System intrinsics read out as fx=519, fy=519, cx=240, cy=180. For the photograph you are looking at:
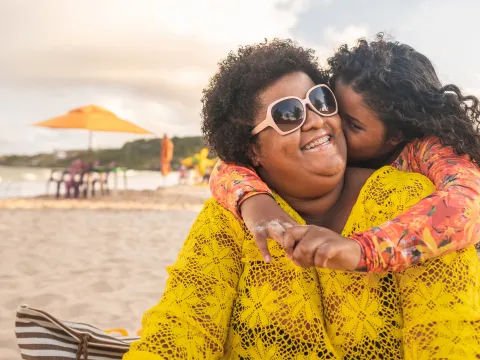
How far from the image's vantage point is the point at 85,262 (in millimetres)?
6496

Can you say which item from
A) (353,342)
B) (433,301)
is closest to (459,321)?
(433,301)

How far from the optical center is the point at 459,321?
1.53 meters

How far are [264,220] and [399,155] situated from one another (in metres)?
0.73

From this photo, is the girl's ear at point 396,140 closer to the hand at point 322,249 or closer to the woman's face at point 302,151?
the woman's face at point 302,151

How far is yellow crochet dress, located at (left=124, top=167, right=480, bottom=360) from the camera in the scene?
5.14ft

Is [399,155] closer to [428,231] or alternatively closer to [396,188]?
[396,188]

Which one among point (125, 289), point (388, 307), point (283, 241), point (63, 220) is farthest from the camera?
point (63, 220)

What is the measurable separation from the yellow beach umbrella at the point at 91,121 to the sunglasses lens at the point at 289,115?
15346 millimetres

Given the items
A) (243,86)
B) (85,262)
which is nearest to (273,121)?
(243,86)

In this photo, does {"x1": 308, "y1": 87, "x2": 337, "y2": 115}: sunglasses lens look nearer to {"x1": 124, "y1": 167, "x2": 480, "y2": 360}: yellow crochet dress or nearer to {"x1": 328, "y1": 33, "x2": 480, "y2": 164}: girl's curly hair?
{"x1": 328, "y1": 33, "x2": 480, "y2": 164}: girl's curly hair

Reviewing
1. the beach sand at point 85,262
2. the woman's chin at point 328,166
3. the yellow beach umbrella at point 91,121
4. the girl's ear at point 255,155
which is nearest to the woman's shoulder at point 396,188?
the woman's chin at point 328,166

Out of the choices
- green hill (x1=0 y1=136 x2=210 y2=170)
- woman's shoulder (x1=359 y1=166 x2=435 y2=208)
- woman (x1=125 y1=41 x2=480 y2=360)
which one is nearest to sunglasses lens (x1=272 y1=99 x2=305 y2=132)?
woman (x1=125 y1=41 x2=480 y2=360)

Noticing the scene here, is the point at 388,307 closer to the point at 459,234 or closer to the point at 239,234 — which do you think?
the point at 459,234

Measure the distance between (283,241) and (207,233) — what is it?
0.52m
